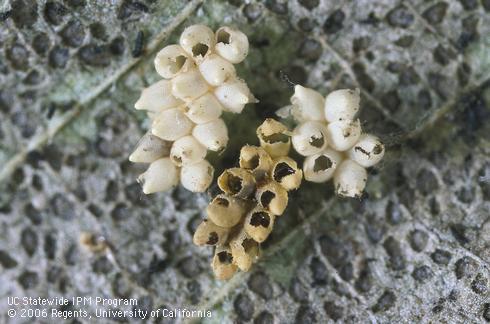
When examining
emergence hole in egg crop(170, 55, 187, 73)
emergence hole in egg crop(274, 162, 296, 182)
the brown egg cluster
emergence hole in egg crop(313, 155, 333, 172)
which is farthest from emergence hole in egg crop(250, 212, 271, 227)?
emergence hole in egg crop(170, 55, 187, 73)

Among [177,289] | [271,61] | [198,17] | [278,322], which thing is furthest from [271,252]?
[198,17]

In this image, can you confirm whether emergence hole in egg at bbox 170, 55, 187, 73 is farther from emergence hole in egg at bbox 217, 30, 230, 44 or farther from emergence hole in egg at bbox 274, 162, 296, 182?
emergence hole in egg at bbox 274, 162, 296, 182

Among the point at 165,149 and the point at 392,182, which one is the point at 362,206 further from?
the point at 165,149

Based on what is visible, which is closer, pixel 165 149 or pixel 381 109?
pixel 165 149

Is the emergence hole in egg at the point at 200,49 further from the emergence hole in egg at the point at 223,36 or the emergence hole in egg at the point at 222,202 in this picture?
the emergence hole in egg at the point at 222,202

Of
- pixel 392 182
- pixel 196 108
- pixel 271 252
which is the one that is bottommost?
pixel 271 252

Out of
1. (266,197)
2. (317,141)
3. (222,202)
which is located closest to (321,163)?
(317,141)

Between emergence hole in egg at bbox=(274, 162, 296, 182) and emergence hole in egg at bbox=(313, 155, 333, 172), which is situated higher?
emergence hole in egg at bbox=(274, 162, 296, 182)
